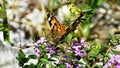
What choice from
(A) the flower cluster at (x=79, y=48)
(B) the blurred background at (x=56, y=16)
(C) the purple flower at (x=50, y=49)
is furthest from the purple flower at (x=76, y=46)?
(B) the blurred background at (x=56, y=16)

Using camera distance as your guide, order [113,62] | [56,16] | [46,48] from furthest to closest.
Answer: [56,16], [46,48], [113,62]

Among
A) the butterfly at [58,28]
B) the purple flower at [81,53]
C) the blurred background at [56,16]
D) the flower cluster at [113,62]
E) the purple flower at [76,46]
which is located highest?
the blurred background at [56,16]

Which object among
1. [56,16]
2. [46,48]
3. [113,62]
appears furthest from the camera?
[56,16]

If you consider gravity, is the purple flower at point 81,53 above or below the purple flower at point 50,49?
below

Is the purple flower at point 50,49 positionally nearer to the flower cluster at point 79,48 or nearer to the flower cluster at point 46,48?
the flower cluster at point 46,48

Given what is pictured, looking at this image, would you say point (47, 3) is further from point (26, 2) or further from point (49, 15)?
point (49, 15)

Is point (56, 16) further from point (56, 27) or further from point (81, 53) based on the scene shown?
point (81, 53)

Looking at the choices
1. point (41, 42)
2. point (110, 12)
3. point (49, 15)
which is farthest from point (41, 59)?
point (110, 12)

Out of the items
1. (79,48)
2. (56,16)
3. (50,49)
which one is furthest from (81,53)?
(56,16)

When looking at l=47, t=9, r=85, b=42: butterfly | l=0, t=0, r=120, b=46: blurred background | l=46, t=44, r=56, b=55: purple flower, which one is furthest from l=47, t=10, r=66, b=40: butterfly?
l=0, t=0, r=120, b=46: blurred background
